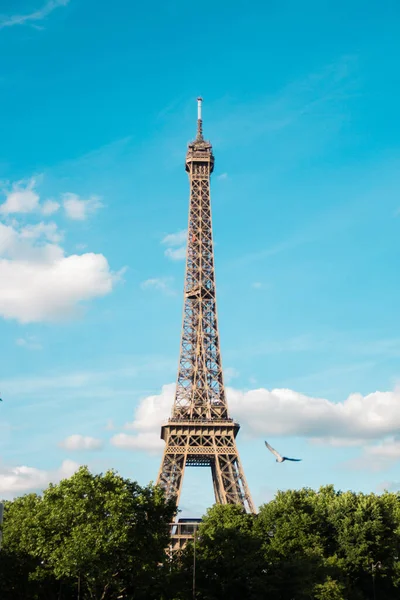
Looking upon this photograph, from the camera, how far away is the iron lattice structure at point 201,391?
8169cm

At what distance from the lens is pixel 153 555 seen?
47.2m

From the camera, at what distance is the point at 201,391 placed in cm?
8862

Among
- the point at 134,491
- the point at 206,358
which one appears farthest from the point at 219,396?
the point at 134,491

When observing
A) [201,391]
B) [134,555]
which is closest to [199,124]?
[201,391]

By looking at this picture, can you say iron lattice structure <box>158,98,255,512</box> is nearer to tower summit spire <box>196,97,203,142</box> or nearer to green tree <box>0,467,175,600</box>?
tower summit spire <box>196,97,203,142</box>

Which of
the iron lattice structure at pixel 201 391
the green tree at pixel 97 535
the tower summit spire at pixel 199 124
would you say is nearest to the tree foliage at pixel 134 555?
the green tree at pixel 97 535

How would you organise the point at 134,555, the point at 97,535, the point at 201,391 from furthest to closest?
the point at 201,391 < the point at 134,555 < the point at 97,535

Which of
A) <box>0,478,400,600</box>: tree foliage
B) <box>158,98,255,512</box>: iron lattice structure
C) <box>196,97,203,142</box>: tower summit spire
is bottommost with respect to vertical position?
<box>0,478,400,600</box>: tree foliage

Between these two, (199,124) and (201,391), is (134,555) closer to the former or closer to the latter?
(201,391)

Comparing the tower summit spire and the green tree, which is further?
the tower summit spire

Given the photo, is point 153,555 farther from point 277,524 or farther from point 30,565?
point 277,524

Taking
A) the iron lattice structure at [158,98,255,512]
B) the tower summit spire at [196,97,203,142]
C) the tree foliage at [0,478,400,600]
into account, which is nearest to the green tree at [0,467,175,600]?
the tree foliage at [0,478,400,600]

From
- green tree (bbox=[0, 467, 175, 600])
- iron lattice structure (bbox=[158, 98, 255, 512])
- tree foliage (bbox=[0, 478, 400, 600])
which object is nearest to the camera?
green tree (bbox=[0, 467, 175, 600])

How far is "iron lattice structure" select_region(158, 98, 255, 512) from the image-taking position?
268ft
